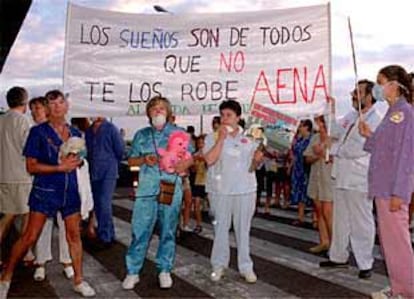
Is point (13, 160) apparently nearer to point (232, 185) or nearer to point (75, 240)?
A: point (75, 240)

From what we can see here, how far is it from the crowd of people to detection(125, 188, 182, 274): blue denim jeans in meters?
0.01

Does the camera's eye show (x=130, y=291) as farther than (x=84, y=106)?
No

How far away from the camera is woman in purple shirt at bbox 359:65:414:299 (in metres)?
5.87

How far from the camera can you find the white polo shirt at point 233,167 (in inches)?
279

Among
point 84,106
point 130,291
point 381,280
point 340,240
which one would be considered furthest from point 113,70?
point 381,280

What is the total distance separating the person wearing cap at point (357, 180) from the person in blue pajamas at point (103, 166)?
350cm

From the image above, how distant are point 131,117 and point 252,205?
6.18 feet

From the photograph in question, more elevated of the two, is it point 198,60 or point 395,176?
point 198,60

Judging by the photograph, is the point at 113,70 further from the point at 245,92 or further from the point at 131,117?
the point at 245,92

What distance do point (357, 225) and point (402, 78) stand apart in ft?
6.09

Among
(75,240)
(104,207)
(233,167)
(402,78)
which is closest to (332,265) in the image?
(233,167)

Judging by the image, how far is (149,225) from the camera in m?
6.70

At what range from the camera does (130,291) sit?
21.6 ft

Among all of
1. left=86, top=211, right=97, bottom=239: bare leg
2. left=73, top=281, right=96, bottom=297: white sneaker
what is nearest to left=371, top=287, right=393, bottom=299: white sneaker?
left=73, top=281, right=96, bottom=297: white sneaker
